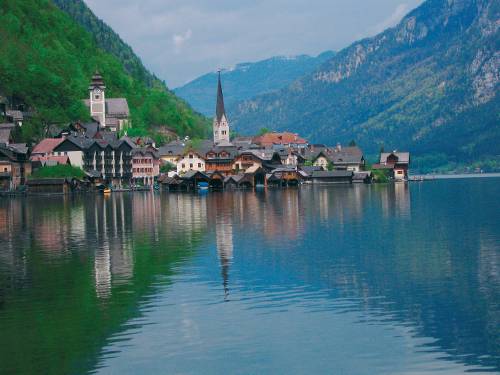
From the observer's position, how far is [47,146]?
164625mm

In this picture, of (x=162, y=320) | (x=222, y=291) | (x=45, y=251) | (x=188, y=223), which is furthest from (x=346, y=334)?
(x=188, y=223)

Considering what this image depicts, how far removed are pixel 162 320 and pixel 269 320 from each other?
3.85 meters

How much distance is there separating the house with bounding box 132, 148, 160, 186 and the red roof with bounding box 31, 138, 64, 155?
21.4 metres

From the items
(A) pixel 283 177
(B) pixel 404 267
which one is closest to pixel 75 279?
(B) pixel 404 267

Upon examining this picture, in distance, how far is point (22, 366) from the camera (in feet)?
90.9

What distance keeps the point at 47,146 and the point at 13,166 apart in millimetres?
16932

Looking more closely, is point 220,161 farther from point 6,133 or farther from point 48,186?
point 48,186

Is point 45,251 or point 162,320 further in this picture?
point 45,251

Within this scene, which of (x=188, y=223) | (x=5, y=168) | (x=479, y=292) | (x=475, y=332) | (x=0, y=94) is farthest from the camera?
(x=0, y=94)

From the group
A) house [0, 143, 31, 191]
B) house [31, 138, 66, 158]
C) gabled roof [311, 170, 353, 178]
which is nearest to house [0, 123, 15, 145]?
house [0, 143, 31, 191]

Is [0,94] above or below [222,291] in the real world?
above

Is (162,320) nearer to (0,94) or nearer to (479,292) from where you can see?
(479,292)

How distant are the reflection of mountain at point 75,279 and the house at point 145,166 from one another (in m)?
103

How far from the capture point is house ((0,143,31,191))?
480 feet
